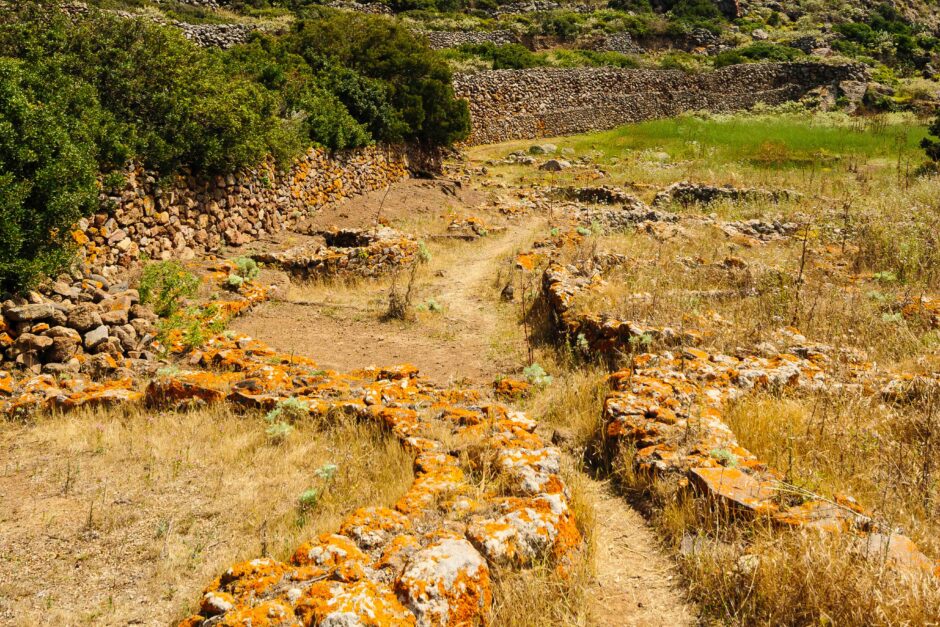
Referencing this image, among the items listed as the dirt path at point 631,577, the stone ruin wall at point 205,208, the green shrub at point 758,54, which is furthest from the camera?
the green shrub at point 758,54

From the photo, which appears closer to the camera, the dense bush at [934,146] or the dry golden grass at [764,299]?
the dry golden grass at [764,299]

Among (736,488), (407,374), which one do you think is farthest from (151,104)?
(736,488)

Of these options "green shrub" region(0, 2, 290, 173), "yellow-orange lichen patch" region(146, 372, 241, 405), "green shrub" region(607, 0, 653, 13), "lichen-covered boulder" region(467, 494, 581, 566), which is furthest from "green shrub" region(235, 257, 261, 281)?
"green shrub" region(607, 0, 653, 13)

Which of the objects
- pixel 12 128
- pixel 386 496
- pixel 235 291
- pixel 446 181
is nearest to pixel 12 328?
pixel 12 128

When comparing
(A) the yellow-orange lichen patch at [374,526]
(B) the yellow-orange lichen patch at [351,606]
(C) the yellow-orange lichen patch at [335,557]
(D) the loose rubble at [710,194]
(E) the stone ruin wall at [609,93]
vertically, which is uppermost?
(E) the stone ruin wall at [609,93]

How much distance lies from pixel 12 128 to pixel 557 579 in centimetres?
950

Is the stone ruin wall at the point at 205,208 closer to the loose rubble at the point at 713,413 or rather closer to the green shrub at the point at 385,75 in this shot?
the green shrub at the point at 385,75

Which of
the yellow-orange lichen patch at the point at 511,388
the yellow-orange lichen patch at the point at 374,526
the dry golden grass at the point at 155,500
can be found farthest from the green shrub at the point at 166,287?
the yellow-orange lichen patch at the point at 374,526

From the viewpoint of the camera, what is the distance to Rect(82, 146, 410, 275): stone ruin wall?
426 inches

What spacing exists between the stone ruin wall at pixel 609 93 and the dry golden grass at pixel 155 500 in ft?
93.5

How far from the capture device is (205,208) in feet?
43.7

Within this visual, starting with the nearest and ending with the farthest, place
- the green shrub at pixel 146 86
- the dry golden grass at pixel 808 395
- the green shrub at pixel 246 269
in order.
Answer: the dry golden grass at pixel 808 395, the green shrub at pixel 146 86, the green shrub at pixel 246 269

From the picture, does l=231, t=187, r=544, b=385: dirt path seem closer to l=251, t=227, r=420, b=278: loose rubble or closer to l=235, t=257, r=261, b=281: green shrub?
l=251, t=227, r=420, b=278: loose rubble

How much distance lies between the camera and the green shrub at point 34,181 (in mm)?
8086
